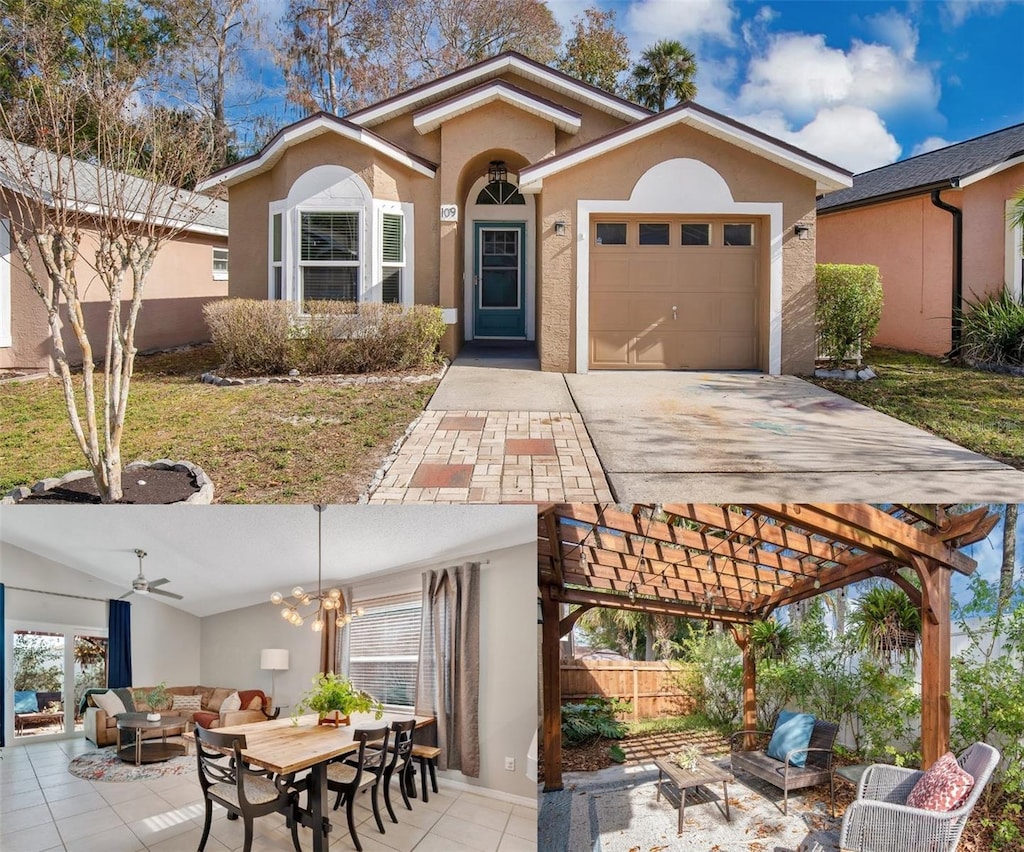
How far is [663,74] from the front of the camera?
1152cm

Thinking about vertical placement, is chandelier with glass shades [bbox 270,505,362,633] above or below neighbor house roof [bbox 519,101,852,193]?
below

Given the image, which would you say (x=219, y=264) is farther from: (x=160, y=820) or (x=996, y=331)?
(x=160, y=820)

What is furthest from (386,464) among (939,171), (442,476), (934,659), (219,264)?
(939,171)

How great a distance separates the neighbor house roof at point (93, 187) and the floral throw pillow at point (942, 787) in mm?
5290

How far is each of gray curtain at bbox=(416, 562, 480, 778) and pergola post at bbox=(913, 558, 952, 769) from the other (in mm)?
2042

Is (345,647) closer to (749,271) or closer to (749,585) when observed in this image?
(749,585)

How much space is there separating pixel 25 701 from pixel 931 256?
10.6 m

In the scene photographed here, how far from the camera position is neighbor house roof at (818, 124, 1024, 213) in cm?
1013

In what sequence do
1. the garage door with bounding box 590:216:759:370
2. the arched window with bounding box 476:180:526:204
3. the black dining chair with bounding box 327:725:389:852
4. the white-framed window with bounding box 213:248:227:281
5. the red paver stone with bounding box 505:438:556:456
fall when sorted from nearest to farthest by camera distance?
1. the black dining chair with bounding box 327:725:389:852
2. the red paver stone with bounding box 505:438:556:456
3. the garage door with bounding box 590:216:759:370
4. the arched window with bounding box 476:180:526:204
5. the white-framed window with bounding box 213:248:227:281

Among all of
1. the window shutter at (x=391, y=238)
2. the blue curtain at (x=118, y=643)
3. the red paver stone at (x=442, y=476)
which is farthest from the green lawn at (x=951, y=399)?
the blue curtain at (x=118, y=643)

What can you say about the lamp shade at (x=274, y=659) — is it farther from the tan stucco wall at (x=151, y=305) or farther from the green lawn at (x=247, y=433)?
the tan stucco wall at (x=151, y=305)

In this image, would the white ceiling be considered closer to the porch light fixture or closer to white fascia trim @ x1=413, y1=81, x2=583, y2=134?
white fascia trim @ x1=413, y1=81, x2=583, y2=134

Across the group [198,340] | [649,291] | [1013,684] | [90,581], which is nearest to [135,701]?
[90,581]

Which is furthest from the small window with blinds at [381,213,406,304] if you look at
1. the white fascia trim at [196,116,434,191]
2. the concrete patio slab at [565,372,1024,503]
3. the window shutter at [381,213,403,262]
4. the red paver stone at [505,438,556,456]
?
the red paver stone at [505,438,556,456]
